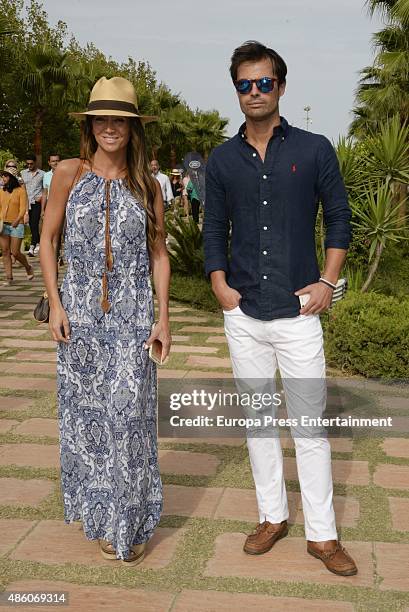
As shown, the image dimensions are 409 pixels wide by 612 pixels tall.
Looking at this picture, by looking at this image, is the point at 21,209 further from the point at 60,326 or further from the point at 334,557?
the point at 334,557

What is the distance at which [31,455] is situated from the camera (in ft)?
14.7

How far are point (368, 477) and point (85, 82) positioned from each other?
121ft

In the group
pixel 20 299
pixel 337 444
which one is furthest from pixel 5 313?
pixel 337 444

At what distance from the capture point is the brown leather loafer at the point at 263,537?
3271 millimetres

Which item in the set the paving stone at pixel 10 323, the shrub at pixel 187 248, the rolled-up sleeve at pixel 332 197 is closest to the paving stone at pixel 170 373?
the paving stone at pixel 10 323

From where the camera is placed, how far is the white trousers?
10.1 feet

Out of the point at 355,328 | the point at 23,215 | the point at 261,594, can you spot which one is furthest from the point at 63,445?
the point at 23,215

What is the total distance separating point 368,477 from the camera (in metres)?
4.16

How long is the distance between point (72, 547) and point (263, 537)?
30.5 inches

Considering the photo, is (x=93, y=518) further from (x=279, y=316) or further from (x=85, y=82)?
(x=85, y=82)

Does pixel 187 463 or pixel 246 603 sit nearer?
pixel 246 603

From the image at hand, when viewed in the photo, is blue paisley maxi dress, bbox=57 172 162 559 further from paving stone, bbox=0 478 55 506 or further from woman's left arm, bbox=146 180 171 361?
paving stone, bbox=0 478 55 506

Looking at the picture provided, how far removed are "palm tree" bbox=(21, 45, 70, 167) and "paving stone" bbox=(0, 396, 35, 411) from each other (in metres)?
31.2

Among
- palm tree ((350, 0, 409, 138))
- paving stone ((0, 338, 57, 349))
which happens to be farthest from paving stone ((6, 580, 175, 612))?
palm tree ((350, 0, 409, 138))
